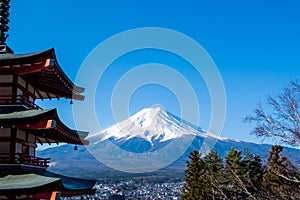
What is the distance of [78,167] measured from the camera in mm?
122812

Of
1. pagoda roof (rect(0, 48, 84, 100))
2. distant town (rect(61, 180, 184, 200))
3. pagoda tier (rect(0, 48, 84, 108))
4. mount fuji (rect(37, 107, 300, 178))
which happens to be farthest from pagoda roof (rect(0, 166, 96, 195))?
mount fuji (rect(37, 107, 300, 178))

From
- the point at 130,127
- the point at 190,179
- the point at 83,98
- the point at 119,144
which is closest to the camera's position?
the point at 83,98

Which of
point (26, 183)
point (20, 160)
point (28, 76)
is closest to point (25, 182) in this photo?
point (26, 183)

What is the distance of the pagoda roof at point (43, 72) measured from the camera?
1035 centimetres

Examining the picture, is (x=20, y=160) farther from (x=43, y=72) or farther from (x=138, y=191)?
(x=138, y=191)

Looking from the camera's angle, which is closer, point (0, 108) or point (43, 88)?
point (0, 108)

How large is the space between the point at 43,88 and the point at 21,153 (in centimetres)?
291

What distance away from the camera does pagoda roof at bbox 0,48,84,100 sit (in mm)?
10352

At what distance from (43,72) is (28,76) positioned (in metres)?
0.61

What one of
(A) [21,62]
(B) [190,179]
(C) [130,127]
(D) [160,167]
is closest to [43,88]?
(A) [21,62]

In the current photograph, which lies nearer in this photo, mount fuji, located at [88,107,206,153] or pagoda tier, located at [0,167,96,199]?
pagoda tier, located at [0,167,96,199]

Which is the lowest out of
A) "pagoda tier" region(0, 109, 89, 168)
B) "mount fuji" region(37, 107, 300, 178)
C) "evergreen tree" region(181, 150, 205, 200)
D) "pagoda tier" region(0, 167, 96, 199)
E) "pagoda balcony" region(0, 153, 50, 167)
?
"pagoda tier" region(0, 167, 96, 199)

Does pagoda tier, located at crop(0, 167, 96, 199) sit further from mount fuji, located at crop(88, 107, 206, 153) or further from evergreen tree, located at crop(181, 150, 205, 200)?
mount fuji, located at crop(88, 107, 206, 153)

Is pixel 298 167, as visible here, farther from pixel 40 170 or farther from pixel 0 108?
pixel 0 108
